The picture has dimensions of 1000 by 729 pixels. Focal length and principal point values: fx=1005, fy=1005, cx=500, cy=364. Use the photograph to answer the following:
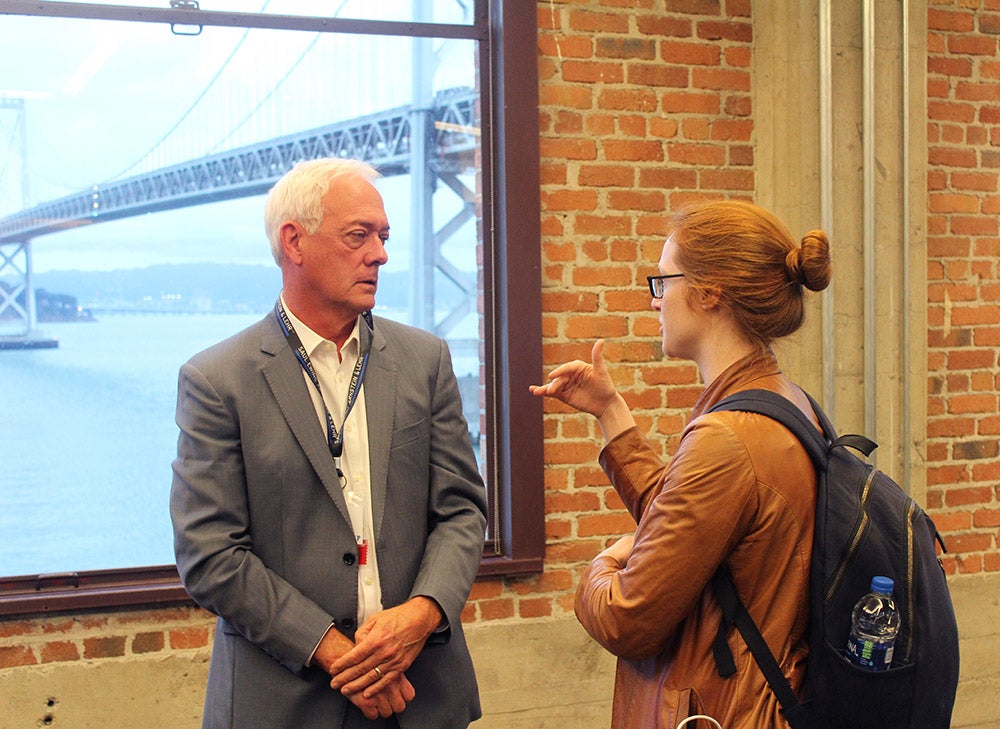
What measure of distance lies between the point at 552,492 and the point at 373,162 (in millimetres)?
1333

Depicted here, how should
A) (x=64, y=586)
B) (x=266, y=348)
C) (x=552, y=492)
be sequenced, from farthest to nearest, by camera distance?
(x=552, y=492)
(x=64, y=586)
(x=266, y=348)

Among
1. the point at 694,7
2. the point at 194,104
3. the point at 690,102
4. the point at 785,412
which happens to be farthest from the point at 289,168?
the point at 785,412

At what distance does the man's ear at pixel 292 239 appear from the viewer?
7.09ft

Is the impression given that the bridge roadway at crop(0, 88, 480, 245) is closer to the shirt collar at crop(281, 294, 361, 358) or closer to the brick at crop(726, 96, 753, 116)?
the brick at crop(726, 96, 753, 116)

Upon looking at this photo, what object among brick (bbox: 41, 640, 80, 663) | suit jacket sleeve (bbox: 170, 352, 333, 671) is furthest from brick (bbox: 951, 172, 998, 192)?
brick (bbox: 41, 640, 80, 663)

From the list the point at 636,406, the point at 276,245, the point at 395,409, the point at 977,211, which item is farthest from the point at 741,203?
the point at 977,211

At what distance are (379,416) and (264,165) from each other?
5.35 feet

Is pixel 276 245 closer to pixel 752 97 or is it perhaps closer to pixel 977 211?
pixel 752 97

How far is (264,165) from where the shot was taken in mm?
3441

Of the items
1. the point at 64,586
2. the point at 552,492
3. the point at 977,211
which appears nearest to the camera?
the point at 64,586

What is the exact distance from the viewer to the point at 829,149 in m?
3.70

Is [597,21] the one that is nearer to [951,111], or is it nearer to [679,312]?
[951,111]

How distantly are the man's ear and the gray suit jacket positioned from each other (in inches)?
6.0

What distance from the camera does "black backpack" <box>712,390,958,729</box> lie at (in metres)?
1.61
